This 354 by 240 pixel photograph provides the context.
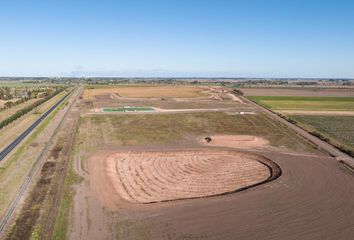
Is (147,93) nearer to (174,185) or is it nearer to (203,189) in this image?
(174,185)

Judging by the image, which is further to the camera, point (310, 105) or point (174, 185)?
point (310, 105)

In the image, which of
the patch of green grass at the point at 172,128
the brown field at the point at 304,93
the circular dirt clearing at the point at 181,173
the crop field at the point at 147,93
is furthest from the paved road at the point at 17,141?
the brown field at the point at 304,93

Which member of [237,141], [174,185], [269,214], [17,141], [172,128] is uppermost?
[17,141]

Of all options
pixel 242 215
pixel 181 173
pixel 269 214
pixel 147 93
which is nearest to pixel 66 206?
pixel 181 173

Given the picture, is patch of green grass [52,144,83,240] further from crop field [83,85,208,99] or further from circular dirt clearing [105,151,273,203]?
crop field [83,85,208,99]

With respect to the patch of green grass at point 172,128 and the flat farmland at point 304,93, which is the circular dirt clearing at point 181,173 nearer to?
the patch of green grass at point 172,128

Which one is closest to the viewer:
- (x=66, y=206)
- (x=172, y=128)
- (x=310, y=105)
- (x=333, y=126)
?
(x=66, y=206)

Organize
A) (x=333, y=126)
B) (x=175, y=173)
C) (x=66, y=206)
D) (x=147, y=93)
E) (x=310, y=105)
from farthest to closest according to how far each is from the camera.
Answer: (x=147, y=93) < (x=310, y=105) < (x=333, y=126) < (x=175, y=173) < (x=66, y=206)
